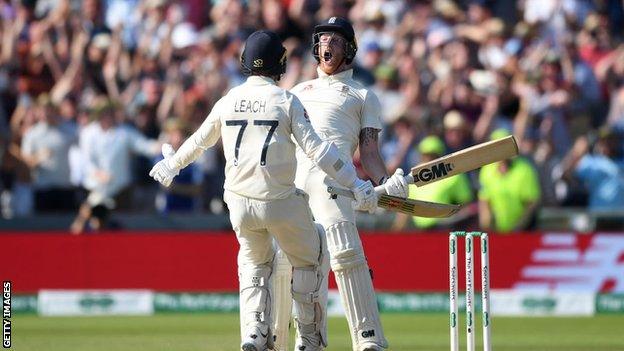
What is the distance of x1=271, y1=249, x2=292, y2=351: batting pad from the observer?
758cm

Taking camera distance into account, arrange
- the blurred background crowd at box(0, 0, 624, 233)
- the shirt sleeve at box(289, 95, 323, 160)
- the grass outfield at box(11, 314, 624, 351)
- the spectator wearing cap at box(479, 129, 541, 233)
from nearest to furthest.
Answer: the shirt sleeve at box(289, 95, 323, 160) < the grass outfield at box(11, 314, 624, 351) < the spectator wearing cap at box(479, 129, 541, 233) < the blurred background crowd at box(0, 0, 624, 233)

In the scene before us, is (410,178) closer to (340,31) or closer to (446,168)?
(446,168)

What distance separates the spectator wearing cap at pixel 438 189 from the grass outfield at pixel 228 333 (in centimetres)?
90

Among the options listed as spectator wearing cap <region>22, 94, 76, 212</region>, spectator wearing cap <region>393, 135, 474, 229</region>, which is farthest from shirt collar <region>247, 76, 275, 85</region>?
spectator wearing cap <region>22, 94, 76, 212</region>

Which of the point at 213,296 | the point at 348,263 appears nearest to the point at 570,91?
the point at 213,296

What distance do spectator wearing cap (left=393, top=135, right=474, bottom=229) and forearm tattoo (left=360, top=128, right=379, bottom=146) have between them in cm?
469

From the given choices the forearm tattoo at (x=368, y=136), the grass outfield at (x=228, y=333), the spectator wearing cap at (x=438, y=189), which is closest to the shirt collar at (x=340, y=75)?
the forearm tattoo at (x=368, y=136)

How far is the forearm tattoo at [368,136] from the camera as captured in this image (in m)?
7.49

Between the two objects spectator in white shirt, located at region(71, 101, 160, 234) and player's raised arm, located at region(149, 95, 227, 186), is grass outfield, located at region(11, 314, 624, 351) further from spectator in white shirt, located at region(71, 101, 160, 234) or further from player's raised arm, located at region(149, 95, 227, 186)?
player's raised arm, located at region(149, 95, 227, 186)

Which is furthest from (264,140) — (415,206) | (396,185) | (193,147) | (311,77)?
(311,77)

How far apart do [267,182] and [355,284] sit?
0.75 metres

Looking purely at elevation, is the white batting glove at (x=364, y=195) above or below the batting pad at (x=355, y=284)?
above

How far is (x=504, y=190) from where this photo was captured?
42.3ft

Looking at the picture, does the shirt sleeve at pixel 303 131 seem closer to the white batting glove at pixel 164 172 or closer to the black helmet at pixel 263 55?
the black helmet at pixel 263 55
